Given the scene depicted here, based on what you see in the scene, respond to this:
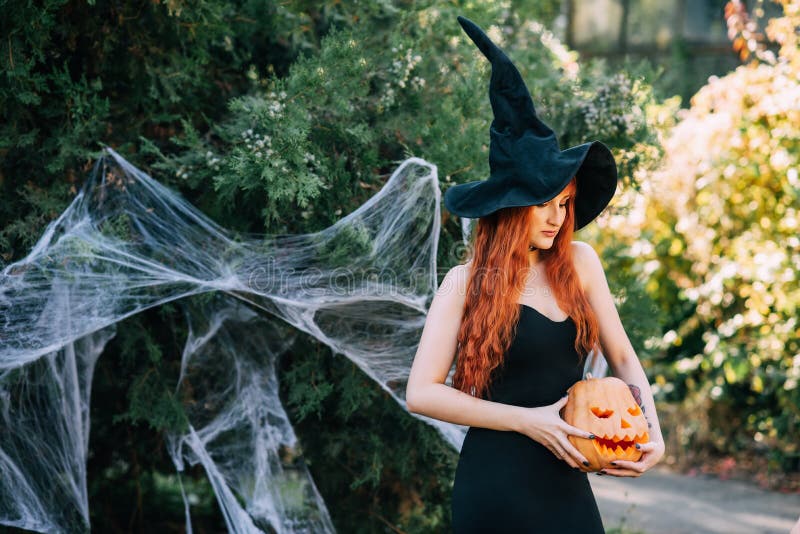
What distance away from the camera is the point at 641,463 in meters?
2.21

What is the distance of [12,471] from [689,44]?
34.3ft

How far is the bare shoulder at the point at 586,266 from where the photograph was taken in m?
2.43

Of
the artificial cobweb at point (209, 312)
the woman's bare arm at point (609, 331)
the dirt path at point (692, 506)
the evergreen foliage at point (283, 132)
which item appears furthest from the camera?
the dirt path at point (692, 506)

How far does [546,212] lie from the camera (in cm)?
232

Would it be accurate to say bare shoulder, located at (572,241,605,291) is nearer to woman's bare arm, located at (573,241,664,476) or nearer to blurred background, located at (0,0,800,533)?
woman's bare arm, located at (573,241,664,476)

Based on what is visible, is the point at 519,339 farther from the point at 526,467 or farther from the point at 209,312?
the point at 209,312

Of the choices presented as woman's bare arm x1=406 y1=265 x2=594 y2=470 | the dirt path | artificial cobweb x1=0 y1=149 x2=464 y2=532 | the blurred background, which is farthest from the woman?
the dirt path

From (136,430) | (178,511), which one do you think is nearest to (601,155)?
(136,430)

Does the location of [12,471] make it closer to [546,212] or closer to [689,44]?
[546,212]

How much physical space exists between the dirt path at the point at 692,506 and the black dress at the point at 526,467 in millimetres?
2961

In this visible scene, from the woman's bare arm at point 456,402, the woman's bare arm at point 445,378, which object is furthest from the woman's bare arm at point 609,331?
the woman's bare arm at point 445,378

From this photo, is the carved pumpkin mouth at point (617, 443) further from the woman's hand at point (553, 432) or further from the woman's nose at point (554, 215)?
the woman's nose at point (554, 215)

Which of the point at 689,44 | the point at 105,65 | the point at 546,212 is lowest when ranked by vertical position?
the point at 546,212

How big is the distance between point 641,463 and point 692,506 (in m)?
4.16
